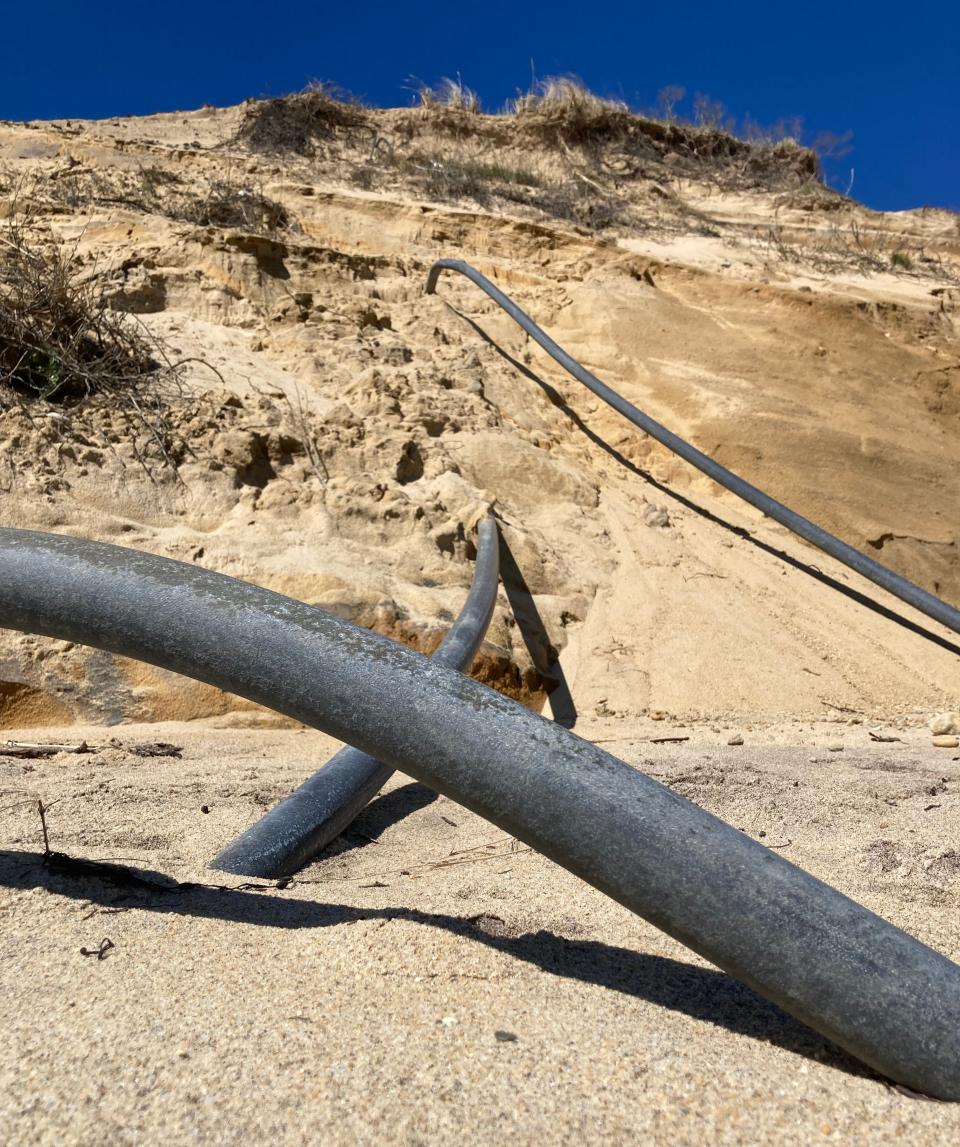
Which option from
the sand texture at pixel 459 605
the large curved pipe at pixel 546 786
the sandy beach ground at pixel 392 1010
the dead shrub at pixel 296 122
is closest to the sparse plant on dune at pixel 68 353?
the sand texture at pixel 459 605

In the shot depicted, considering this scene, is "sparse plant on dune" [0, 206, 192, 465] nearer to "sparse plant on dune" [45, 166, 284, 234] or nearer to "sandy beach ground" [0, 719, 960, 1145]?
"sparse plant on dune" [45, 166, 284, 234]

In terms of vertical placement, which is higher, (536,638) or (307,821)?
(536,638)

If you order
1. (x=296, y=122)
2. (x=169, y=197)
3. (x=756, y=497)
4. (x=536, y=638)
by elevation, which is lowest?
(x=536, y=638)

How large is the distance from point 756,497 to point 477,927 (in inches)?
166

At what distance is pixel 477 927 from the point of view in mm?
1353

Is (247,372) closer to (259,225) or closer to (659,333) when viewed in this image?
(259,225)

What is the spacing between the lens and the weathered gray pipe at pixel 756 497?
15.4 ft

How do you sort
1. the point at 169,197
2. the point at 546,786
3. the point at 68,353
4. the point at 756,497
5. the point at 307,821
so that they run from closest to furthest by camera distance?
the point at 546,786 < the point at 307,821 < the point at 68,353 < the point at 756,497 < the point at 169,197

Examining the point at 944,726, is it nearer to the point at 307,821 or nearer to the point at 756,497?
the point at 756,497

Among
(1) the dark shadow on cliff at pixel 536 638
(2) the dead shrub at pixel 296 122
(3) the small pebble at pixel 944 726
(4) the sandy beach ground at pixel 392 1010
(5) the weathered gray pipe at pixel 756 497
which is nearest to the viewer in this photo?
(4) the sandy beach ground at pixel 392 1010

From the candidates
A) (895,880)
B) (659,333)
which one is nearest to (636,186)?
(659,333)

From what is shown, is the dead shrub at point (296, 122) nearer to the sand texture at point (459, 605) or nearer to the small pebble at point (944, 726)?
the sand texture at point (459, 605)

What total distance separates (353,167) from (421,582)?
20.7ft

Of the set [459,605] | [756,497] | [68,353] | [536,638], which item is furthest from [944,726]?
[68,353]
